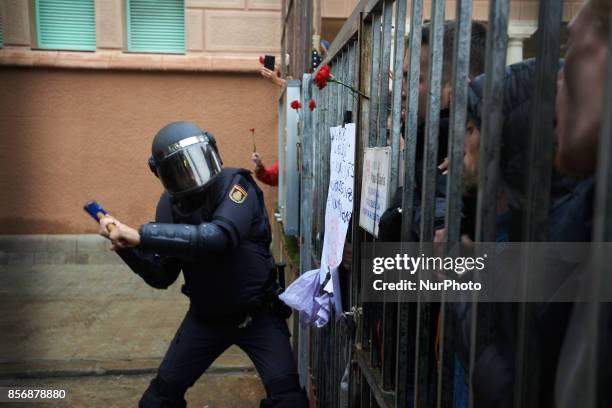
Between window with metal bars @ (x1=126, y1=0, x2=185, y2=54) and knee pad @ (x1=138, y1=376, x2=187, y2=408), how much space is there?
6645mm

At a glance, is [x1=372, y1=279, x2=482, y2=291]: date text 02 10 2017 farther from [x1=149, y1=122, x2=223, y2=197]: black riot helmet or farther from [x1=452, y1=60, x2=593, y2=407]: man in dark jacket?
[x1=149, y1=122, x2=223, y2=197]: black riot helmet

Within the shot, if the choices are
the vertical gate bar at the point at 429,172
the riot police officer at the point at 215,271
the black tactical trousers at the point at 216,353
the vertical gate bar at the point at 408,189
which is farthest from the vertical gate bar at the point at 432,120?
the black tactical trousers at the point at 216,353

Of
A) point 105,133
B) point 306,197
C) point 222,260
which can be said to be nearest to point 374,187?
point 222,260

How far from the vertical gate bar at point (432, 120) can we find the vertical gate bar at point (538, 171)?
402 mm

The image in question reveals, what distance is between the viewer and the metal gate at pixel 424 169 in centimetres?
74

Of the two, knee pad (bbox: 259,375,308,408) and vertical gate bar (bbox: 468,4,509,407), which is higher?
vertical gate bar (bbox: 468,4,509,407)

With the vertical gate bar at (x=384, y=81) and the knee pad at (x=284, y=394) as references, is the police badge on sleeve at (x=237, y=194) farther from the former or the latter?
the vertical gate bar at (x=384, y=81)

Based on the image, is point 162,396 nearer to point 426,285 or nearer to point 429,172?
point 426,285

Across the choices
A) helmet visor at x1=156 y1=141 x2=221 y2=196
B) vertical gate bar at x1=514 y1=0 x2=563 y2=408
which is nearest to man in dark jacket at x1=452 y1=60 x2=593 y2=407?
vertical gate bar at x1=514 y1=0 x2=563 y2=408

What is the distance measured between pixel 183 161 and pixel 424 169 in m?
1.95

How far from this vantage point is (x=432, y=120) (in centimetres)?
118

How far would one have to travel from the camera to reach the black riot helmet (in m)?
2.95

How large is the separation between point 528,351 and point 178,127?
2.58 metres

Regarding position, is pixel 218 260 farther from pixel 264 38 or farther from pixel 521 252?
pixel 264 38
